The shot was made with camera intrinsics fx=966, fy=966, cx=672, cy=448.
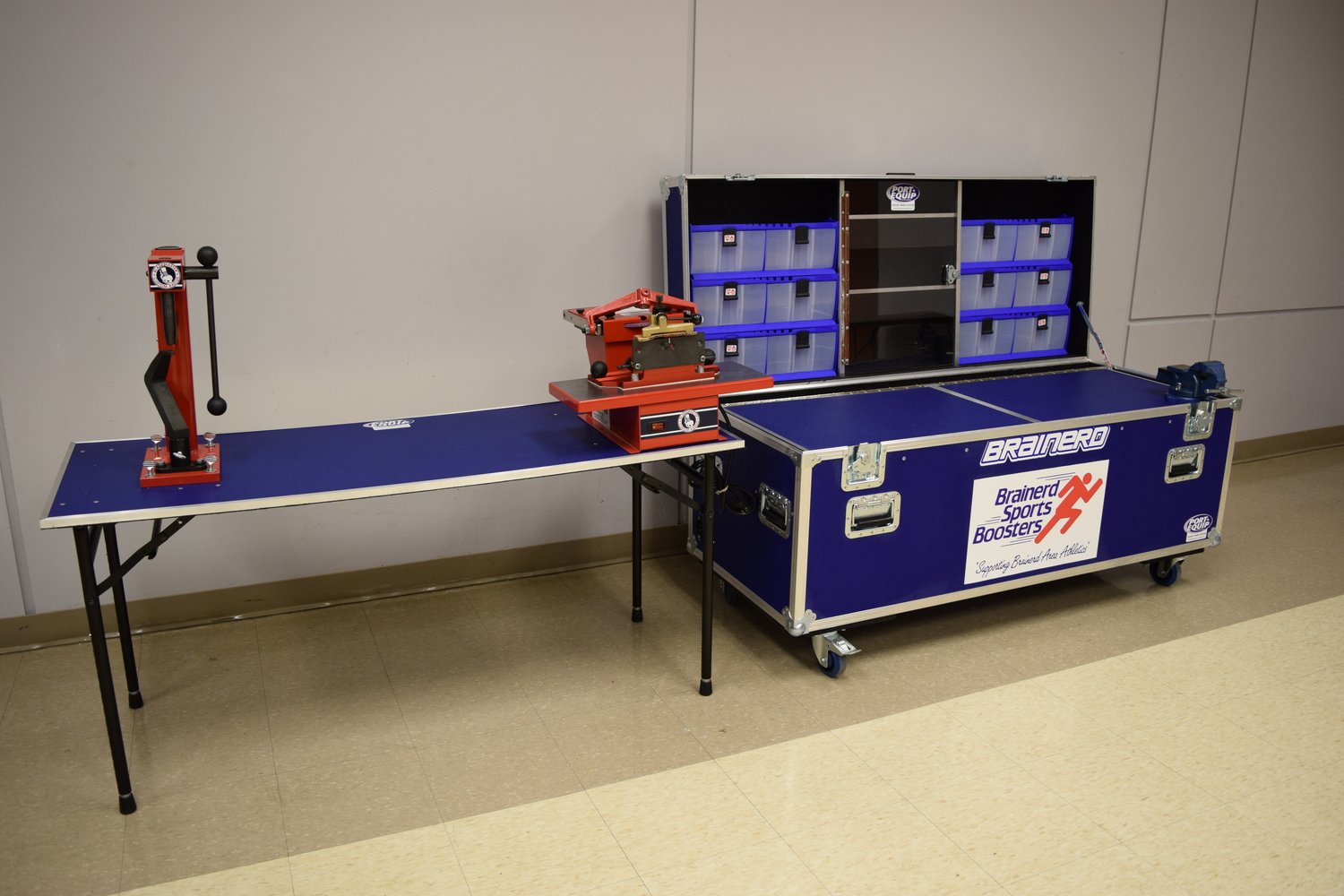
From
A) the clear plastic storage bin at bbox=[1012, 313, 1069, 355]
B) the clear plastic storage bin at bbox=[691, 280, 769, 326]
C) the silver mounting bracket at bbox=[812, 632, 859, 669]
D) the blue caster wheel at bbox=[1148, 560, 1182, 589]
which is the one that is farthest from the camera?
the clear plastic storage bin at bbox=[1012, 313, 1069, 355]

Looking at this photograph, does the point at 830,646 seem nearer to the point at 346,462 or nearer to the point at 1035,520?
the point at 1035,520

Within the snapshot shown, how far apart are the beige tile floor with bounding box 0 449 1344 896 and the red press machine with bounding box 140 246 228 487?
87 centimetres

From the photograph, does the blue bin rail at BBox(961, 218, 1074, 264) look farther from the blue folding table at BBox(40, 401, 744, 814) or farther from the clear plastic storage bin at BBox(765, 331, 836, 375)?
the blue folding table at BBox(40, 401, 744, 814)

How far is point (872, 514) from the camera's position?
125 inches

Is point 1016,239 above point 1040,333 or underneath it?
above

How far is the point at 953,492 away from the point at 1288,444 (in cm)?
365

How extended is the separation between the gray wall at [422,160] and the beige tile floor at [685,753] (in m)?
0.58

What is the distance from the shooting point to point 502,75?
11.4 ft

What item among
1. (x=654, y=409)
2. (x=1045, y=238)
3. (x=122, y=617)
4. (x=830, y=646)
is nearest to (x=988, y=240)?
(x=1045, y=238)

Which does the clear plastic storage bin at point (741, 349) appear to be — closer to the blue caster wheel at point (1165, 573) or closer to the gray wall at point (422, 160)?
the gray wall at point (422, 160)

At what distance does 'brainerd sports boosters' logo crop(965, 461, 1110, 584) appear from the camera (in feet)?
11.1

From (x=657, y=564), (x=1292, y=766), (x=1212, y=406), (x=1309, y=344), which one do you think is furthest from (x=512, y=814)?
(x=1309, y=344)

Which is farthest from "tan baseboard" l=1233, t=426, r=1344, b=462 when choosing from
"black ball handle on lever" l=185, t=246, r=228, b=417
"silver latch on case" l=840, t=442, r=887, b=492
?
"black ball handle on lever" l=185, t=246, r=228, b=417

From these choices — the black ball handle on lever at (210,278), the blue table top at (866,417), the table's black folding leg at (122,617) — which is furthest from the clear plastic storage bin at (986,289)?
the table's black folding leg at (122,617)
